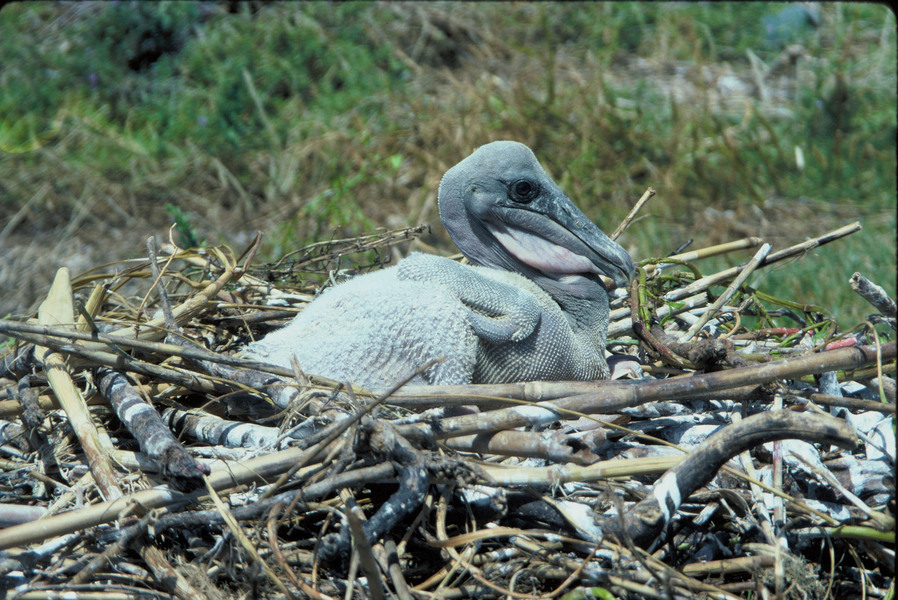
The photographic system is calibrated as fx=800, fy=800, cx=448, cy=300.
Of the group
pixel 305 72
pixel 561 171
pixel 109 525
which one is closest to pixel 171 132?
pixel 305 72

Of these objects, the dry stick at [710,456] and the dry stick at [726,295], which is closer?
the dry stick at [710,456]

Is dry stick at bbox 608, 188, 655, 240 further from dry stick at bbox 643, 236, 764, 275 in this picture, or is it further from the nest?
the nest

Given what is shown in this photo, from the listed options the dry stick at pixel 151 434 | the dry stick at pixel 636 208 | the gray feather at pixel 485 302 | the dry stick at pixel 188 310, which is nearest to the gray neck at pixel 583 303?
the gray feather at pixel 485 302

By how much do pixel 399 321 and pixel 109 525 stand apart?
105 centimetres

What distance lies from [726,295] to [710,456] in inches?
49.0

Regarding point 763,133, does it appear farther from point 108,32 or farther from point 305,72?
point 108,32

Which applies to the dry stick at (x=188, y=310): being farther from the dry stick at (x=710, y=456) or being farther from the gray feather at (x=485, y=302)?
the dry stick at (x=710, y=456)

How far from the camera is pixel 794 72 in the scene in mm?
8180

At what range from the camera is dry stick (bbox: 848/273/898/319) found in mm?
2299

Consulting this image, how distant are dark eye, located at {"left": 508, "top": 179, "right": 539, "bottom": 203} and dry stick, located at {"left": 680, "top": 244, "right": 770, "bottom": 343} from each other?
2.60 ft

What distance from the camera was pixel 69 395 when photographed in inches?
98.7

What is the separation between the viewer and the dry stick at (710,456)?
1.95 m

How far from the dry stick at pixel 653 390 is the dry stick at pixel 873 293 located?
0.17 m

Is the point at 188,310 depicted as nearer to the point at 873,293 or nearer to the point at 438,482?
the point at 438,482
